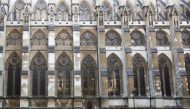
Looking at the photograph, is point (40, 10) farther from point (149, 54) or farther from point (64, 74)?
point (149, 54)

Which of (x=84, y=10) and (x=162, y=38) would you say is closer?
(x=162, y=38)

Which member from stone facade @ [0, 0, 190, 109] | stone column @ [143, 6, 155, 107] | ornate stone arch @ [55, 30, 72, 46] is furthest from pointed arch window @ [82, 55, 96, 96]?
stone column @ [143, 6, 155, 107]

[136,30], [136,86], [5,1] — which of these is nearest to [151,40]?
[136,30]

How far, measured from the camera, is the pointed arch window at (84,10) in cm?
4353

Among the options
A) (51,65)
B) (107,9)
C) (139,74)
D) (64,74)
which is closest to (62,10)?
(107,9)

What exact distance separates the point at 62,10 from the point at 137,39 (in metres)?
10.4

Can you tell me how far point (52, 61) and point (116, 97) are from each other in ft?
28.5

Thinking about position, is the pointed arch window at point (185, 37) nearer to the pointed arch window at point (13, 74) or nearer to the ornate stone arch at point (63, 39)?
the ornate stone arch at point (63, 39)

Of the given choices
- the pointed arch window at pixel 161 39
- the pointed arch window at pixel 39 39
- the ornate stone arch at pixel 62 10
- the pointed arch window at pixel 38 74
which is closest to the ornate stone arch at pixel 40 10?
the ornate stone arch at pixel 62 10

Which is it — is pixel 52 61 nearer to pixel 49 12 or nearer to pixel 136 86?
pixel 49 12

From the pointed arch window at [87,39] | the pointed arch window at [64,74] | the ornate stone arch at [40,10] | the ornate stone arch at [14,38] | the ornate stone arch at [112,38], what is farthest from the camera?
the ornate stone arch at [40,10]

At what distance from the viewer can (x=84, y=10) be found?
144 feet

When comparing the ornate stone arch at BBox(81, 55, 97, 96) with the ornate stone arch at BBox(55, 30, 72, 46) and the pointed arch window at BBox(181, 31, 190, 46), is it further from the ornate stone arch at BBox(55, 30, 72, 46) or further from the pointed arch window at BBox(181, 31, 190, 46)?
the pointed arch window at BBox(181, 31, 190, 46)

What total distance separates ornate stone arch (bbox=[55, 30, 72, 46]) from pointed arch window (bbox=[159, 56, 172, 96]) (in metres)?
11.7
